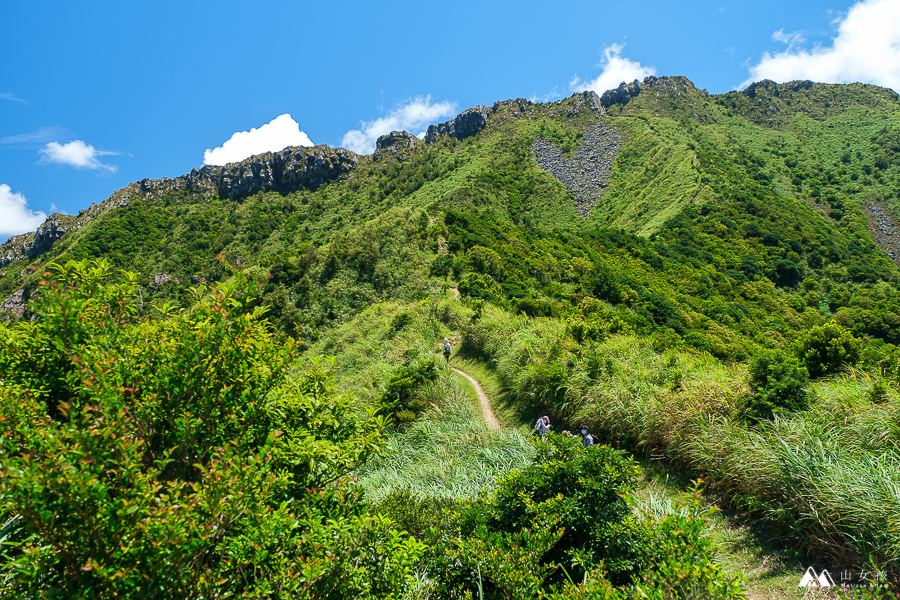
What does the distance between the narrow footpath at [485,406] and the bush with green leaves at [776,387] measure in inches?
244

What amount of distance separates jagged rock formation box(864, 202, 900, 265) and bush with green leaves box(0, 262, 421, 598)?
77.7 metres

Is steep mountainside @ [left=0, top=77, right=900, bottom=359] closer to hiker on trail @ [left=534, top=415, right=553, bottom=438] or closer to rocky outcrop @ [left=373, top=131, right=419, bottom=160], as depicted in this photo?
rocky outcrop @ [left=373, top=131, right=419, bottom=160]

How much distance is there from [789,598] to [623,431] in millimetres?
4052

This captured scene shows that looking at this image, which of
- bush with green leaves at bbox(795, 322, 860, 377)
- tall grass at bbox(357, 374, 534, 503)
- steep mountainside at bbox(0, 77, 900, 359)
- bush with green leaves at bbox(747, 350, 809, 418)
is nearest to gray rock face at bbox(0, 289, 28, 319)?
steep mountainside at bbox(0, 77, 900, 359)

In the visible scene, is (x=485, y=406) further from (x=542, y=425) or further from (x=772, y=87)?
(x=772, y=87)

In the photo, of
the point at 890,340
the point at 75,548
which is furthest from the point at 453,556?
the point at 890,340

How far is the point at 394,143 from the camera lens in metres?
102

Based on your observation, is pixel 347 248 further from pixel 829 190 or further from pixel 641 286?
pixel 829 190

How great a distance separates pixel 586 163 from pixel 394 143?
155 feet

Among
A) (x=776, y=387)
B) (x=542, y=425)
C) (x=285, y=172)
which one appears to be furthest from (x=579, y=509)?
(x=285, y=172)

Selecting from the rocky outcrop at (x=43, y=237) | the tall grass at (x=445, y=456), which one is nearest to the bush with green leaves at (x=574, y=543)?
the tall grass at (x=445, y=456)

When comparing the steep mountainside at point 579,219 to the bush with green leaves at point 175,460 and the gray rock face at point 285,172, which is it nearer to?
the gray rock face at point 285,172

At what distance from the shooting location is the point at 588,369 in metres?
10.4

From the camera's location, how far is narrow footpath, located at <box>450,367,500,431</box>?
11695 millimetres
